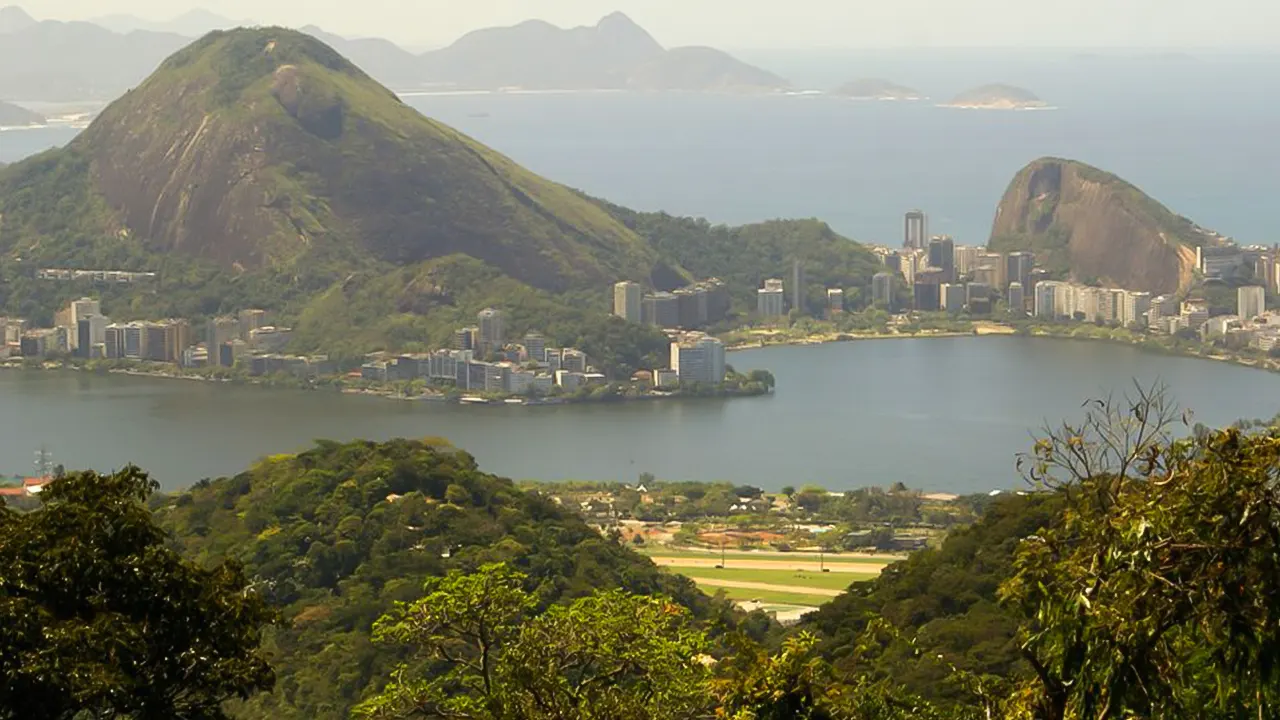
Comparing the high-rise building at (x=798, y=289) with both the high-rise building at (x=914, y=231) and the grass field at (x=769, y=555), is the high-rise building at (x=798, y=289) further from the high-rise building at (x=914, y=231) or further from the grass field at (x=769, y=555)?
the grass field at (x=769, y=555)

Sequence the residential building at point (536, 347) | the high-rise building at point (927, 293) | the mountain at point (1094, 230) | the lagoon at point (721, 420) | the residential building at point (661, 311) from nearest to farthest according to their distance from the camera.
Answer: the lagoon at point (721, 420) → the residential building at point (536, 347) → the residential building at point (661, 311) → the high-rise building at point (927, 293) → the mountain at point (1094, 230)

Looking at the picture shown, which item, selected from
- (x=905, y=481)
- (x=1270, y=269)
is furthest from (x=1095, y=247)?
(x=905, y=481)

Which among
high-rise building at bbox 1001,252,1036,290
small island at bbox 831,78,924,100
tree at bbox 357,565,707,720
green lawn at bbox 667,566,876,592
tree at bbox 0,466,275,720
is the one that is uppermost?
small island at bbox 831,78,924,100

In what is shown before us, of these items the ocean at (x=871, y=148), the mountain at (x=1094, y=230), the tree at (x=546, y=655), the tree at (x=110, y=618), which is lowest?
the tree at (x=546, y=655)

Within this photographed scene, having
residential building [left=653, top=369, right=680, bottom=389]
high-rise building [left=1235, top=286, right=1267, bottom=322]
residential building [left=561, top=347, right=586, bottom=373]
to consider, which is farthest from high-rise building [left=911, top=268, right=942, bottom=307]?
residential building [left=561, top=347, right=586, bottom=373]

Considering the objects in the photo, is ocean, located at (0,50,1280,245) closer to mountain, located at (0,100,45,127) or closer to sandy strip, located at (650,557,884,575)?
mountain, located at (0,100,45,127)

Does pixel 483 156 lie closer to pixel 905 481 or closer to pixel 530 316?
pixel 530 316

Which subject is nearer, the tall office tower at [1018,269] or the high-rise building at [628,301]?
the high-rise building at [628,301]

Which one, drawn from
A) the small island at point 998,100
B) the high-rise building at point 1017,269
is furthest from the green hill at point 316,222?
the small island at point 998,100
